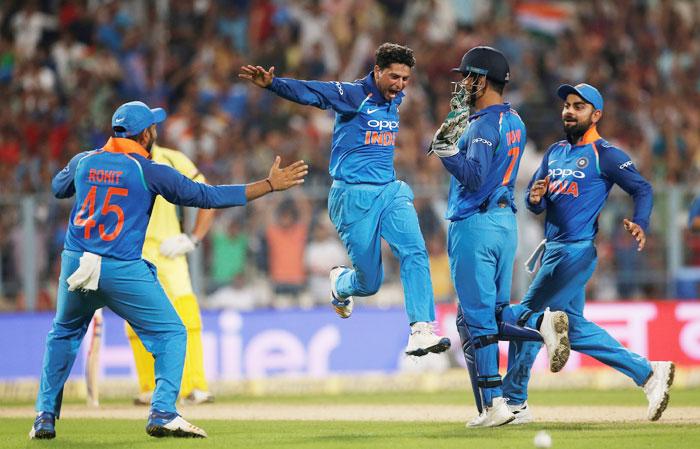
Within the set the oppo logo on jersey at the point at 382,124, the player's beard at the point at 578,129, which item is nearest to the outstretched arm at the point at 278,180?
the oppo logo on jersey at the point at 382,124

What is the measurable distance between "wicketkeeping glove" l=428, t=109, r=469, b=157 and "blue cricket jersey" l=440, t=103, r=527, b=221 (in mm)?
219

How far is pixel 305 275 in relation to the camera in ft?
50.2

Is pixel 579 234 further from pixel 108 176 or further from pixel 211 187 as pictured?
pixel 108 176

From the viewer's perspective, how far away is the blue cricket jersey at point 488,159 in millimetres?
9289

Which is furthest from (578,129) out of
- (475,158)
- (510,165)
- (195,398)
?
(195,398)

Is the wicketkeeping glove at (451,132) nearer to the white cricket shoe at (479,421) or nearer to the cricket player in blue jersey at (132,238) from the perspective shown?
the cricket player in blue jersey at (132,238)

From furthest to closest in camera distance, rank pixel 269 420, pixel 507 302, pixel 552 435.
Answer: pixel 269 420 < pixel 507 302 < pixel 552 435

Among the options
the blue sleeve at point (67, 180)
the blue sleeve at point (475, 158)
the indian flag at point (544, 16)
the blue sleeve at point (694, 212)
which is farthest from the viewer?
the indian flag at point (544, 16)

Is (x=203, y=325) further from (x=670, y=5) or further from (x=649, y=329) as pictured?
(x=670, y=5)

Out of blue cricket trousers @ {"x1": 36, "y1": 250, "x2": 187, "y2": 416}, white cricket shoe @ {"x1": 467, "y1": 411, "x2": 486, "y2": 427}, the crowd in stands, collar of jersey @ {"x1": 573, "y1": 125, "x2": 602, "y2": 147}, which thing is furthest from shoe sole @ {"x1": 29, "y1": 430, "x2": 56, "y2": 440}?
the crowd in stands

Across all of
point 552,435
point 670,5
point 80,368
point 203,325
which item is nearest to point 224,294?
point 203,325

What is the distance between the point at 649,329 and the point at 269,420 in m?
6.08

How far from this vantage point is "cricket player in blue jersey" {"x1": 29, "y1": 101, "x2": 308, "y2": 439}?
29.4 feet

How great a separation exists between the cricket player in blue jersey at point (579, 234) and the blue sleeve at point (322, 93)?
63.1 inches
